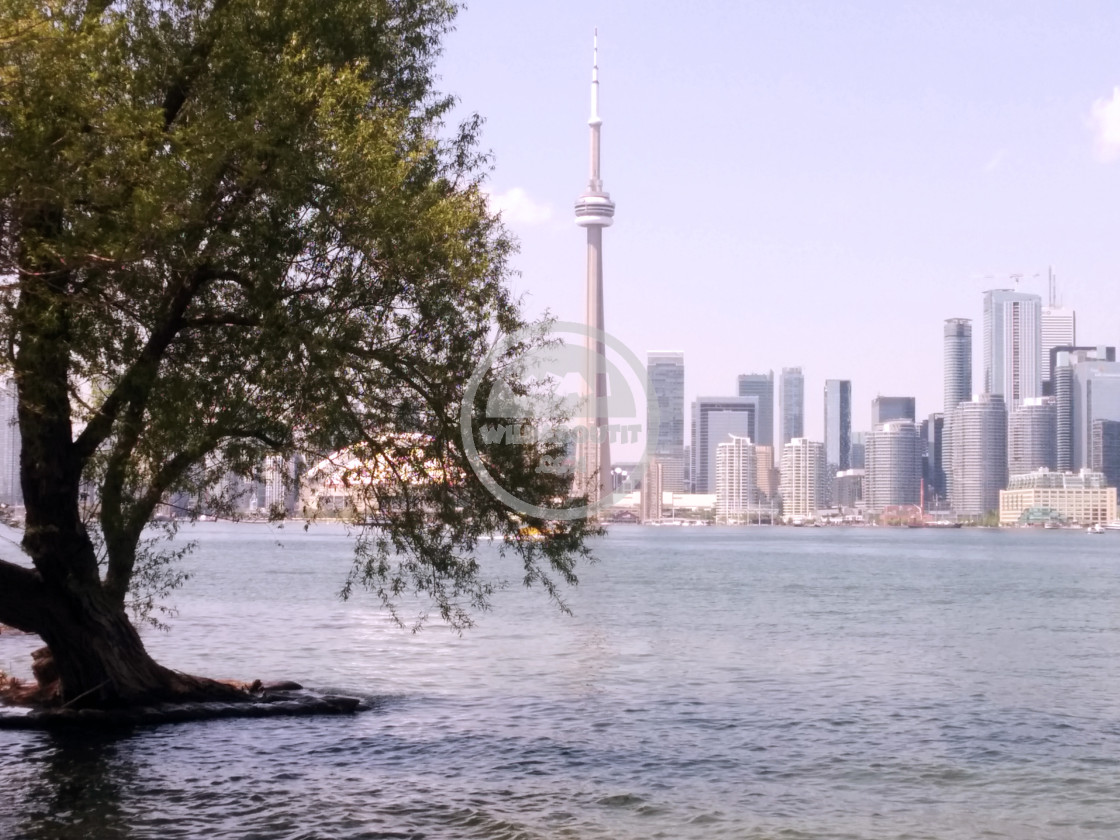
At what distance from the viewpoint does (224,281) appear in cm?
1991

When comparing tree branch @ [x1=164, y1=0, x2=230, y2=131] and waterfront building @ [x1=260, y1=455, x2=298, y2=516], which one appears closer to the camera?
tree branch @ [x1=164, y1=0, x2=230, y2=131]

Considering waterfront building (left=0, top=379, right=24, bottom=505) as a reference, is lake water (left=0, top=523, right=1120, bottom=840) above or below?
below

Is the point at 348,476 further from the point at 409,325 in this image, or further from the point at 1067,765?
the point at 1067,765

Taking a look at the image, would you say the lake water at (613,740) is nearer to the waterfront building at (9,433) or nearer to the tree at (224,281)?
the tree at (224,281)

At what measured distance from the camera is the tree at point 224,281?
16.5 metres

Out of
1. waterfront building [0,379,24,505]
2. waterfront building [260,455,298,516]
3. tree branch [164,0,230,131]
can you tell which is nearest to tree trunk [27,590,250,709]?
waterfront building [0,379,24,505]

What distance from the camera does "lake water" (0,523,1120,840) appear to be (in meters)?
18.7

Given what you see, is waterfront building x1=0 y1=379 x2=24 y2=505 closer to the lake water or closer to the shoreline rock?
Answer: the shoreline rock

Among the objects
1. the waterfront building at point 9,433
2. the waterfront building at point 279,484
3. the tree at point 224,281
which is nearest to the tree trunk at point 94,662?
the tree at point 224,281

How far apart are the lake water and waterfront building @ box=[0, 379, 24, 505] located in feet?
15.7

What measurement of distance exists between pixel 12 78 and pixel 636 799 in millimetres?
13170

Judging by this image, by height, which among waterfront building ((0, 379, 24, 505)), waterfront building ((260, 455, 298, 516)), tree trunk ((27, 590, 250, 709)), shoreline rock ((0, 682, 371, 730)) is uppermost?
waterfront building ((0, 379, 24, 505))

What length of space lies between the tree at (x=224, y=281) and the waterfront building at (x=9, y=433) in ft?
1.94

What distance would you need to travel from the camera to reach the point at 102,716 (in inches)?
896
